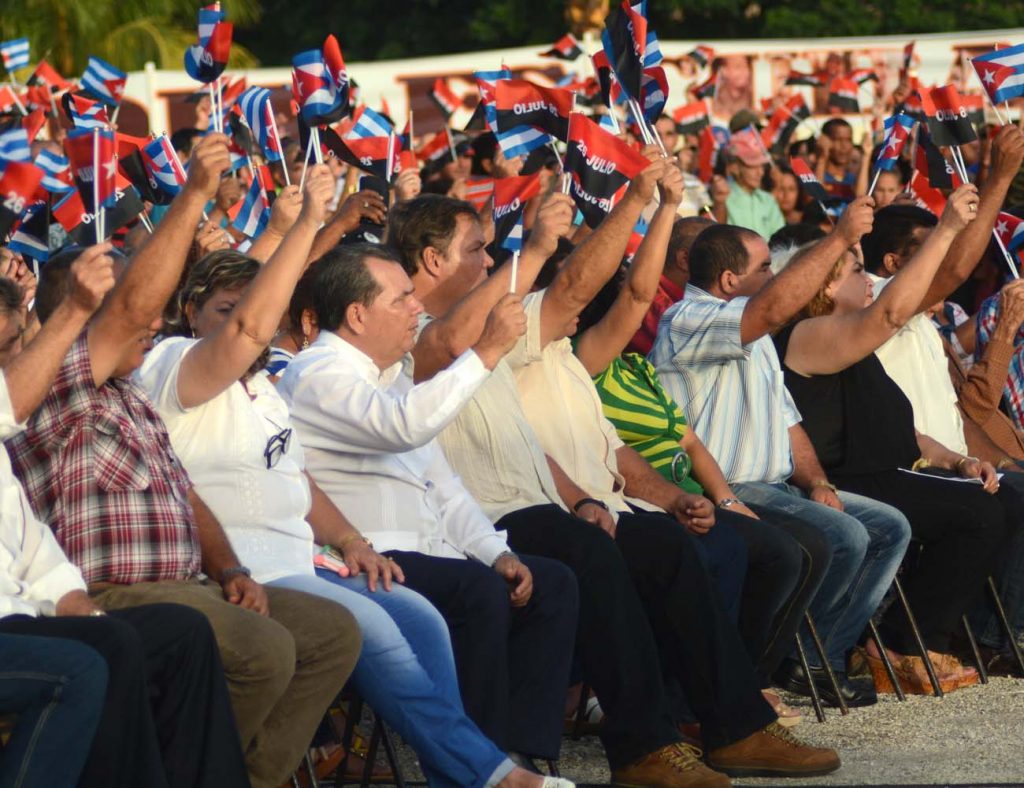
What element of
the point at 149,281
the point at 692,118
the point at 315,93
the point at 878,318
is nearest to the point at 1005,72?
the point at 878,318

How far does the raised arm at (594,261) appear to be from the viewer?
254 inches

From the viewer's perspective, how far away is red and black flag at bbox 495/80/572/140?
7.04 metres

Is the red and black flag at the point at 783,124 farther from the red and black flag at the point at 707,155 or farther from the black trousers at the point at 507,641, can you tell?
the black trousers at the point at 507,641

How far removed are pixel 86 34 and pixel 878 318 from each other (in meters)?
17.8

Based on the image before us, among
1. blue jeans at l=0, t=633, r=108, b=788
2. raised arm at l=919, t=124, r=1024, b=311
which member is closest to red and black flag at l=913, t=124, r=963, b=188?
raised arm at l=919, t=124, r=1024, b=311

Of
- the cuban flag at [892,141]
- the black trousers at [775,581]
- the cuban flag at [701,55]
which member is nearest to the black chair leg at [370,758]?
the black trousers at [775,581]

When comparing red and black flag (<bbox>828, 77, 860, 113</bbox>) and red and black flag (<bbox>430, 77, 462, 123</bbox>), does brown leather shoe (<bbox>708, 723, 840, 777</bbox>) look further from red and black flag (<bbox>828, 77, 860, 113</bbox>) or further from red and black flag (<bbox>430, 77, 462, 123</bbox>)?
red and black flag (<bbox>828, 77, 860, 113</bbox>)

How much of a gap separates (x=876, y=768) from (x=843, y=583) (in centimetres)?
108

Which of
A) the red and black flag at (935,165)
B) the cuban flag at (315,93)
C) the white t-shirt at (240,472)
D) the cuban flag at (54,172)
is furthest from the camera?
the red and black flag at (935,165)

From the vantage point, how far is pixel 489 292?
6129 mm

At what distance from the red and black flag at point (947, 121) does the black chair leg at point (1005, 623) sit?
221 cm

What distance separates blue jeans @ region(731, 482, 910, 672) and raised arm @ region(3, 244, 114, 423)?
3374 mm

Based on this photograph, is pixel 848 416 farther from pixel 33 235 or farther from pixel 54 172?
pixel 54 172

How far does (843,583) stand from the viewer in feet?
23.6
